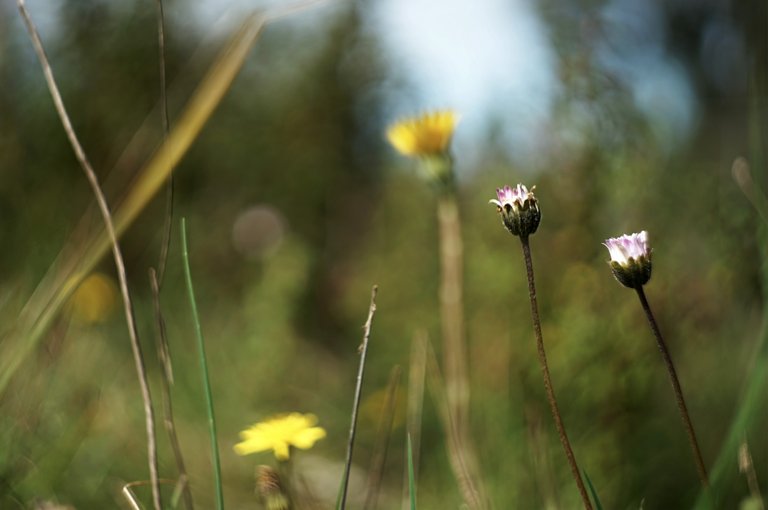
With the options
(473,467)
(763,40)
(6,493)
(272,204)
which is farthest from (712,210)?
(272,204)

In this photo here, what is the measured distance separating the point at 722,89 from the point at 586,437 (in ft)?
→ 10.9

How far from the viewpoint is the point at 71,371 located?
49.4 inches

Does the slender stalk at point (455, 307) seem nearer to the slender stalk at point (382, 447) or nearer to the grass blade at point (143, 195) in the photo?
the slender stalk at point (382, 447)

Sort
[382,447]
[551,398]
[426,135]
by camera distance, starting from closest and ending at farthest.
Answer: [551,398]
[382,447]
[426,135]

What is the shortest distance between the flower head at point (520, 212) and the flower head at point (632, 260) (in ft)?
0.15

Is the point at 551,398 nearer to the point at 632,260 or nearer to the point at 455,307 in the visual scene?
the point at 632,260

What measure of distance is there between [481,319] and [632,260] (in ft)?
3.48

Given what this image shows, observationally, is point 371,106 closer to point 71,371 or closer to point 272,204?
point 272,204

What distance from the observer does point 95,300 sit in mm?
2068

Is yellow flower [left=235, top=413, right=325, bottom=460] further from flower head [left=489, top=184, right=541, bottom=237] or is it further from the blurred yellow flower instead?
the blurred yellow flower

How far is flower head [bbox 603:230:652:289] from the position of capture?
1.40 feet

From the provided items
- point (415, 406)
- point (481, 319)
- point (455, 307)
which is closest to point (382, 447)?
point (415, 406)

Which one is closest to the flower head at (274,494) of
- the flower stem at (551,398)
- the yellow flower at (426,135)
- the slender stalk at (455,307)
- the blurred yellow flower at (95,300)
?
the flower stem at (551,398)

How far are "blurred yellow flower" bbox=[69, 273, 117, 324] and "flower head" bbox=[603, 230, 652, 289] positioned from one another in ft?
5.44
